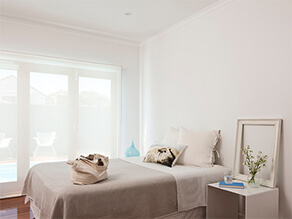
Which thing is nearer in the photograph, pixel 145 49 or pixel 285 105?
pixel 285 105

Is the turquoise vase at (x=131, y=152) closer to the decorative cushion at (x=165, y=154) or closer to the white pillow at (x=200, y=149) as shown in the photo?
the decorative cushion at (x=165, y=154)

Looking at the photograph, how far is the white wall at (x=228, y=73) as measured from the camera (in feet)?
8.52

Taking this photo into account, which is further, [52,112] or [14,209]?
[52,112]

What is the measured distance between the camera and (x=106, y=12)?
144 inches

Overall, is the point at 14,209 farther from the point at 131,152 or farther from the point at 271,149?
the point at 271,149

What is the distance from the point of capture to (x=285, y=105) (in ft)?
8.42

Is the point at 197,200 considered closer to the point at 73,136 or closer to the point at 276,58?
the point at 276,58

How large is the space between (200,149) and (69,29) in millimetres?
2830

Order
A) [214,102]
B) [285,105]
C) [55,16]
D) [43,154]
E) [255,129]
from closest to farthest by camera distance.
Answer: [285,105] → [255,129] → [214,102] → [55,16] → [43,154]

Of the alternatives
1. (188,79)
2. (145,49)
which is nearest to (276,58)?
(188,79)

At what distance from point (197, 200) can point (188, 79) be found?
1794 millimetres

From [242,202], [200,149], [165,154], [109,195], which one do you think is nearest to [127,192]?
[109,195]

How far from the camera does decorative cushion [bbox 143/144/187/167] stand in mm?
3094

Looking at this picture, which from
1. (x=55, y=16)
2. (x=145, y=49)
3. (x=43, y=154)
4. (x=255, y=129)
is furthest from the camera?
(x=145, y=49)
